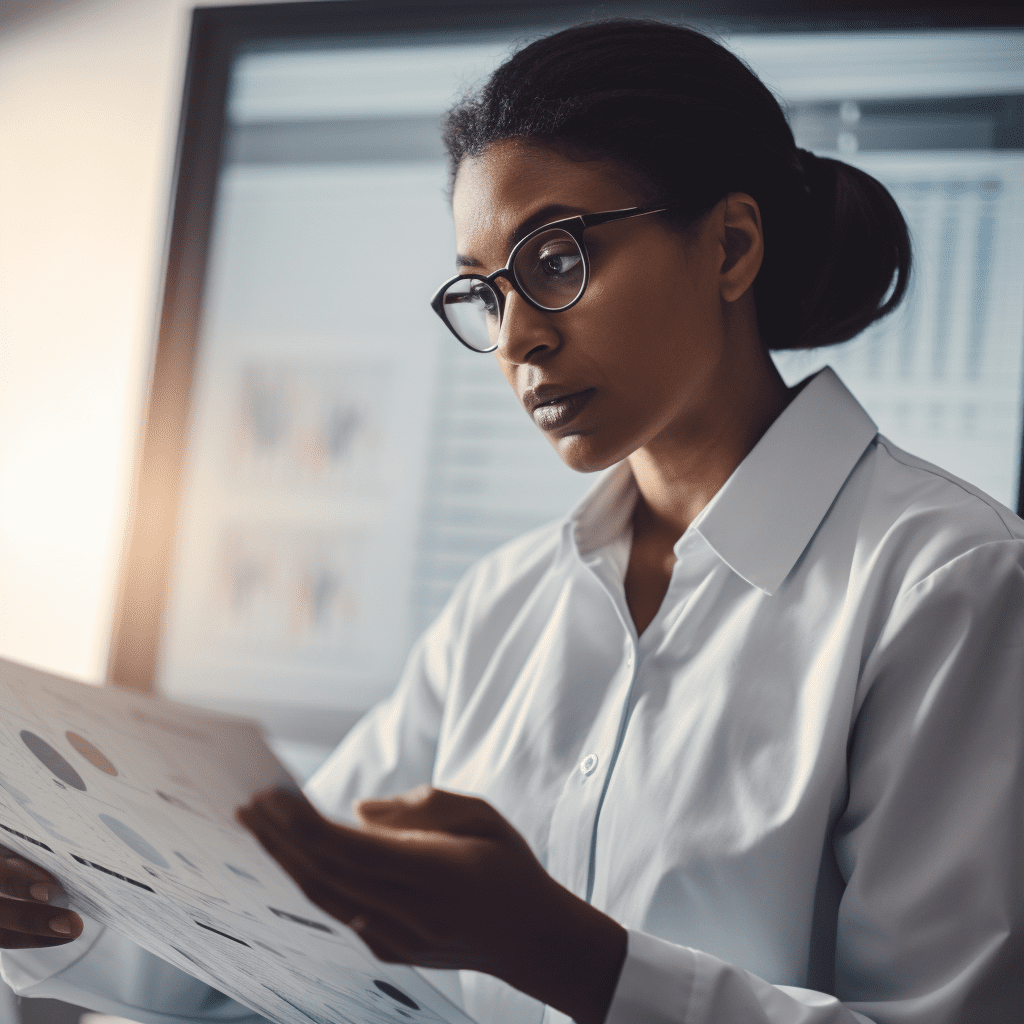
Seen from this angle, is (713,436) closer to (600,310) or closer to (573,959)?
(600,310)

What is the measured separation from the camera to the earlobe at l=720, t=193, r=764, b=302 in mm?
793

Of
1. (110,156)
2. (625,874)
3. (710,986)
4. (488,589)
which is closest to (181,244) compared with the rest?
(110,156)

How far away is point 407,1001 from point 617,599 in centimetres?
44

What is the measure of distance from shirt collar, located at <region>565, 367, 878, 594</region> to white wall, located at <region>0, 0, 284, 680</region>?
1.32 metres

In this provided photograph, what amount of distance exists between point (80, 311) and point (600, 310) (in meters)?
1.41

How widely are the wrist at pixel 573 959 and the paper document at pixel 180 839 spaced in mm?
53

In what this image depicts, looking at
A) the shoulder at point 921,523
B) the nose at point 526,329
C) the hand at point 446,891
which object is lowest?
the hand at point 446,891

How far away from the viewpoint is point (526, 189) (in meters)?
0.75

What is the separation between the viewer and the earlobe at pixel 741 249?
0.79 meters

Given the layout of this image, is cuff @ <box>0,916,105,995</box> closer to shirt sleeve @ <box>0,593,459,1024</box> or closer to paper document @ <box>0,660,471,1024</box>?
shirt sleeve @ <box>0,593,459,1024</box>

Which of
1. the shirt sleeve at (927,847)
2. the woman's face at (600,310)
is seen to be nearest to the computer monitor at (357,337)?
the woman's face at (600,310)

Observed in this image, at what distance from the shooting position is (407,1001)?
51cm

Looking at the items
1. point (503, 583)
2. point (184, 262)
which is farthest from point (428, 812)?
point (184, 262)

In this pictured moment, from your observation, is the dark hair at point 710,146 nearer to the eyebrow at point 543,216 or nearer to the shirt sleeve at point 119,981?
the eyebrow at point 543,216
